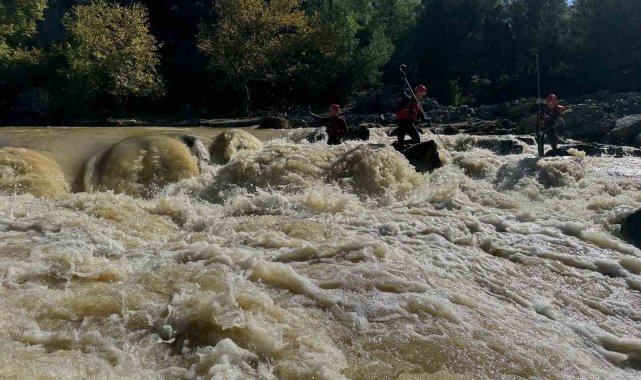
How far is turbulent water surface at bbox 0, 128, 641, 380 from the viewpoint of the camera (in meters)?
4.31

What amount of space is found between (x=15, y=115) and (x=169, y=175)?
88.0 ft

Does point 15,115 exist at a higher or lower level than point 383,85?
lower

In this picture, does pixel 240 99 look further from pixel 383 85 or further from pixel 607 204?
pixel 607 204

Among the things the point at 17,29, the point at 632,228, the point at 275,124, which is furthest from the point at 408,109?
the point at 17,29

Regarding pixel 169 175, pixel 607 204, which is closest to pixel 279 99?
pixel 169 175

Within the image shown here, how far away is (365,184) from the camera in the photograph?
10.6 m

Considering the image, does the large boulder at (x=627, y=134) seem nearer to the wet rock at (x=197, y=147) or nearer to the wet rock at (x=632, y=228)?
the wet rock at (x=632, y=228)

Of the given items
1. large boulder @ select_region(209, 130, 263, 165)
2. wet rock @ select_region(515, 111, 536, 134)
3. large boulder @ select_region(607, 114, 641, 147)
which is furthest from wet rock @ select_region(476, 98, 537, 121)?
large boulder @ select_region(209, 130, 263, 165)

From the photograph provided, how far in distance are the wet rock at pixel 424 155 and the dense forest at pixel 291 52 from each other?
21.6 meters

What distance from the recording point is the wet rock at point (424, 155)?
12039mm

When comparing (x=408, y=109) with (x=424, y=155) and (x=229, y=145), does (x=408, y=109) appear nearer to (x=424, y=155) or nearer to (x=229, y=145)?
(x=424, y=155)

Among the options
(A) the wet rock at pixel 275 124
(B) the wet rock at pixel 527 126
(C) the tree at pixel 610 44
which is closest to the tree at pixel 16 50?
(A) the wet rock at pixel 275 124

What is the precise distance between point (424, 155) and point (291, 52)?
2403cm

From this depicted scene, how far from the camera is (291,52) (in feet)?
→ 112
